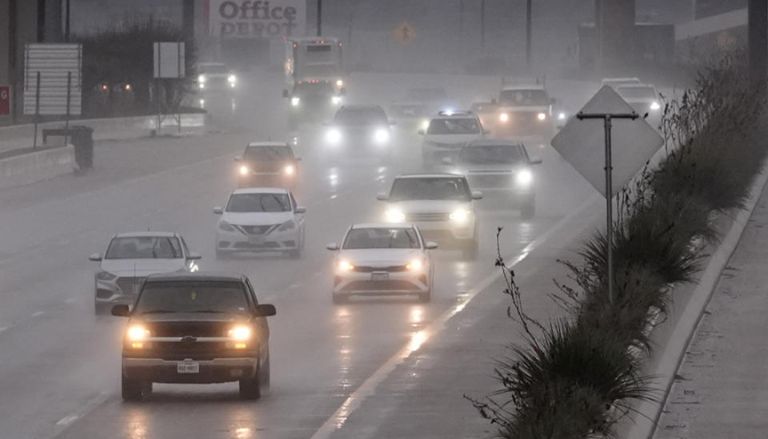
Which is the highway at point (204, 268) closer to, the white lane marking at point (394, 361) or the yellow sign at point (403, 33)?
the white lane marking at point (394, 361)

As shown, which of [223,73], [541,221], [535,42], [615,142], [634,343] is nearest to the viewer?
[634,343]

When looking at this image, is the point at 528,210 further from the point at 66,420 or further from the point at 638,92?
the point at 66,420

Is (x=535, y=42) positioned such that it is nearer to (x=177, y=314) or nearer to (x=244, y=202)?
(x=244, y=202)

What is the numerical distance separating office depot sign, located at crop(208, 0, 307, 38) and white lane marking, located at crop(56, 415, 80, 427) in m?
111

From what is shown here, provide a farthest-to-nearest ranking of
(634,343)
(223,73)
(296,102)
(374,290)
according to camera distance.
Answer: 1. (223,73)
2. (296,102)
3. (374,290)
4. (634,343)

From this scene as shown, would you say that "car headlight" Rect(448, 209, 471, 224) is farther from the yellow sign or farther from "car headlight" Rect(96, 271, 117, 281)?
the yellow sign

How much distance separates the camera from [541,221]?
163 feet

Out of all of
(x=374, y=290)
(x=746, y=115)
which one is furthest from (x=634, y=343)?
(x=746, y=115)

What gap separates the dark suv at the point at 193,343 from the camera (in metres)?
20.0

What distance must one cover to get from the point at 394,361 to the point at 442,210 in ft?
53.5

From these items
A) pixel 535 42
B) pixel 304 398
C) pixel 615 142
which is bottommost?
pixel 304 398

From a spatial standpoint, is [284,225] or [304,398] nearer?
[304,398]

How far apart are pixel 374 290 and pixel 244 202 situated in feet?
33.7

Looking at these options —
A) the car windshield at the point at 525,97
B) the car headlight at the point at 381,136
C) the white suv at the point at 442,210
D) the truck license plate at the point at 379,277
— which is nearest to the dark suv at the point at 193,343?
the truck license plate at the point at 379,277
